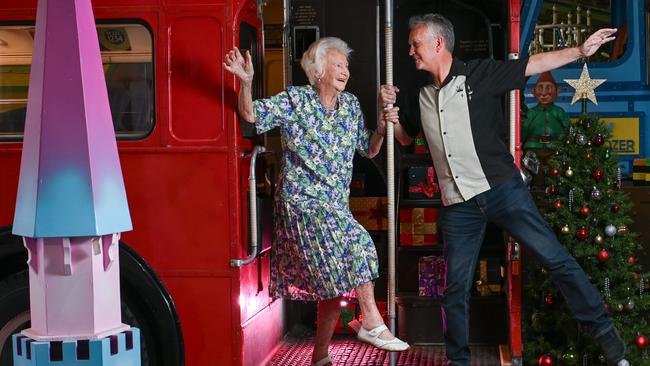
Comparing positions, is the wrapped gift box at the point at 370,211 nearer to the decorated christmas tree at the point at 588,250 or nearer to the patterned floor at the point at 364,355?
the patterned floor at the point at 364,355

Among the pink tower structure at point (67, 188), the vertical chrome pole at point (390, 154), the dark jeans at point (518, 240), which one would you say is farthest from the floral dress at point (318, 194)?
the pink tower structure at point (67, 188)

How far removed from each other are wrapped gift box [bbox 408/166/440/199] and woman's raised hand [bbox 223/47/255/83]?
1.68 meters

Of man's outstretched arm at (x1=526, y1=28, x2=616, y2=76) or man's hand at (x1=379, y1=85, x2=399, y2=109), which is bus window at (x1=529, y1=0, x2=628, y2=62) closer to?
man's outstretched arm at (x1=526, y1=28, x2=616, y2=76)

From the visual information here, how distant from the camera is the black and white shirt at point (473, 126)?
16.3ft

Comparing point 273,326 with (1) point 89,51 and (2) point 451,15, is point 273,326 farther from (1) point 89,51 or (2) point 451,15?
(1) point 89,51

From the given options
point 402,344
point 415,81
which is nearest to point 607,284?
point 402,344

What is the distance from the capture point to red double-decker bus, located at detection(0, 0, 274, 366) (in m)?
4.79

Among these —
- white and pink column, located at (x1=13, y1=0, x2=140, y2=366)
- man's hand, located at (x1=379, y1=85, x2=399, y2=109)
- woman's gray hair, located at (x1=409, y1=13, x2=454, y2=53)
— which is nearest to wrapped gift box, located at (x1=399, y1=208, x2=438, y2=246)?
man's hand, located at (x1=379, y1=85, x2=399, y2=109)

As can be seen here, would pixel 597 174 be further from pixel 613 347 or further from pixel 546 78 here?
pixel 546 78

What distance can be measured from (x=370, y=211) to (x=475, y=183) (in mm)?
1375

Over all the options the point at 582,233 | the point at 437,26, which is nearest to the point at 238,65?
the point at 437,26

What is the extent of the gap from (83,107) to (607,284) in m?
3.58

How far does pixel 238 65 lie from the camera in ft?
15.3

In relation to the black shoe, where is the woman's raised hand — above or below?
above
